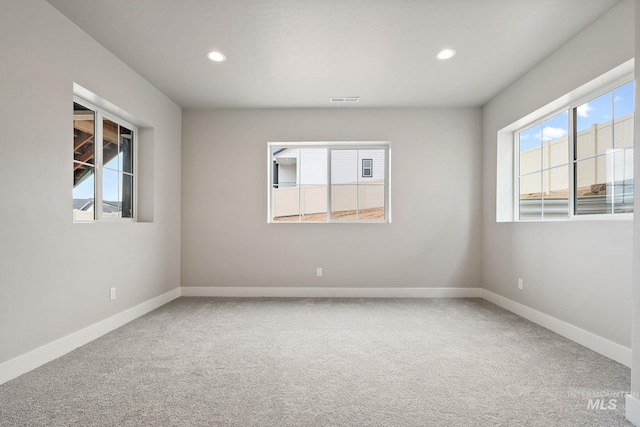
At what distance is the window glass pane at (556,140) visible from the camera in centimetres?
306

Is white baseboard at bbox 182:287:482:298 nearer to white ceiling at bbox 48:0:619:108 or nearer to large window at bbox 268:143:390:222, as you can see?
large window at bbox 268:143:390:222

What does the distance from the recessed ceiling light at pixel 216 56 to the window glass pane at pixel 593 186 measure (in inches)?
137

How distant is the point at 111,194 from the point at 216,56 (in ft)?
5.84

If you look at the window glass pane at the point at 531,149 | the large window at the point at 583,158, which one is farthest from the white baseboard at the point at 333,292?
the window glass pane at the point at 531,149

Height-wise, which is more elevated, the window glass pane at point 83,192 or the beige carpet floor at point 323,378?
the window glass pane at point 83,192

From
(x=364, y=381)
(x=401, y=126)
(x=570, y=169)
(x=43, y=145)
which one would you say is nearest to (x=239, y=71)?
(x=43, y=145)

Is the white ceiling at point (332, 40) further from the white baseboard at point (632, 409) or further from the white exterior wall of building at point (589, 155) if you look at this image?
the white baseboard at point (632, 409)

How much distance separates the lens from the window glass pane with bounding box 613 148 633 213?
2398 mm

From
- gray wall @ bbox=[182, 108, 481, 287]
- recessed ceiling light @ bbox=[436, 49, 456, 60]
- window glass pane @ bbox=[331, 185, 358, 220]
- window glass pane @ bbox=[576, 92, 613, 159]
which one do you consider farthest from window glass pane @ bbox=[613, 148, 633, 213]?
window glass pane @ bbox=[331, 185, 358, 220]

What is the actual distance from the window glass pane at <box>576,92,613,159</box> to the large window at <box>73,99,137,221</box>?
4493 millimetres

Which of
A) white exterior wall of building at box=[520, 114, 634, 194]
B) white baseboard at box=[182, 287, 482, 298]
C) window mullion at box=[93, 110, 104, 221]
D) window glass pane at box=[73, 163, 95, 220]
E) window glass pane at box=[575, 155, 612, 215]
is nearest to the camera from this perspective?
white exterior wall of building at box=[520, 114, 634, 194]

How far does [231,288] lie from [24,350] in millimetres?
2415

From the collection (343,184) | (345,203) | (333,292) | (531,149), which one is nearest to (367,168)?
(343,184)

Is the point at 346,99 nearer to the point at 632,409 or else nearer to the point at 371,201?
the point at 371,201
